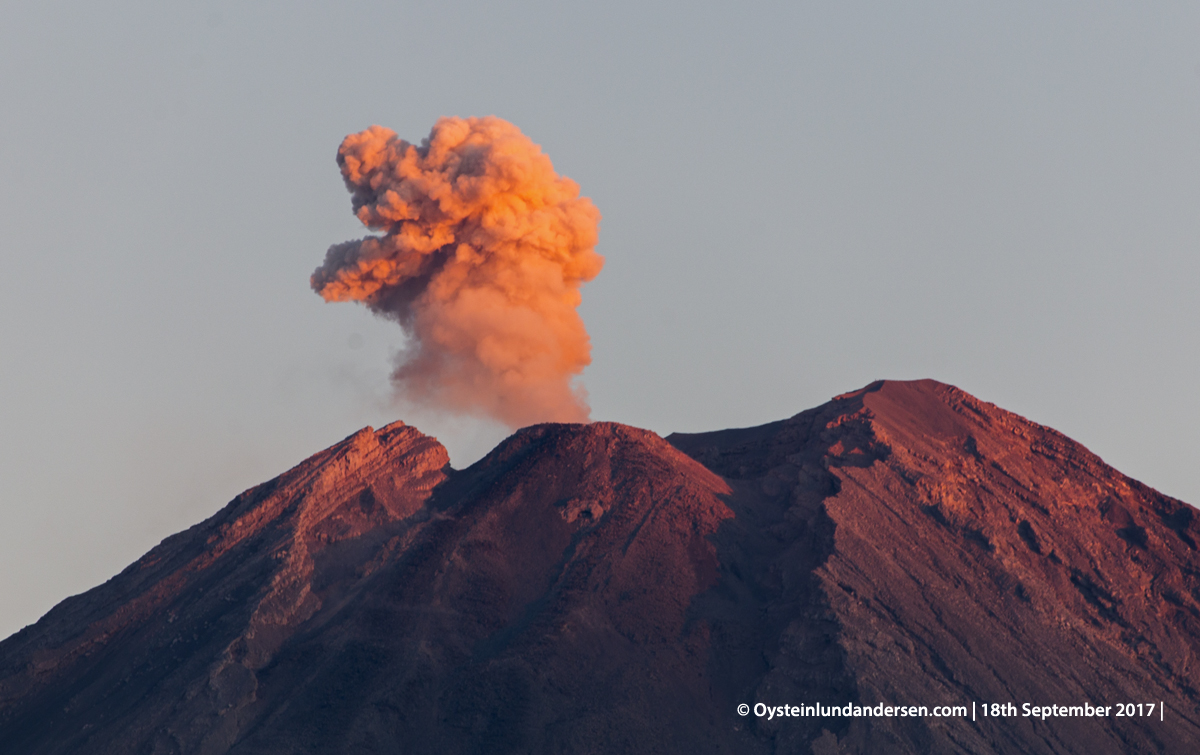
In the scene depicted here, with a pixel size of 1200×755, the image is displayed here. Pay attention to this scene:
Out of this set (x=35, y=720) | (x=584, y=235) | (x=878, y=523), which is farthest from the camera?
(x=584, y=235)

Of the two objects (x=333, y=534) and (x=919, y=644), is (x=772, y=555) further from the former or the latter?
(x=333, y=534)

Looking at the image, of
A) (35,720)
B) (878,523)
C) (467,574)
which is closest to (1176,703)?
(878,523)

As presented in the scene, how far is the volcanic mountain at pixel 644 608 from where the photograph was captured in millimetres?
63219

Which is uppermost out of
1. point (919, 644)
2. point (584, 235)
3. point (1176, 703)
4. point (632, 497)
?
point (584, 235)

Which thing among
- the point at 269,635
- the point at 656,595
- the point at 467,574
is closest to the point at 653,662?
the point at 656,595

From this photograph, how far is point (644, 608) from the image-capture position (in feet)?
225

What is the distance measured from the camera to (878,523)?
73188 millimetres

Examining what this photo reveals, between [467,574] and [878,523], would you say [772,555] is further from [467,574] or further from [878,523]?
[467,574]

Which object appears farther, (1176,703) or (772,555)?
(772,555)

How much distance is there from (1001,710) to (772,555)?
1263cm

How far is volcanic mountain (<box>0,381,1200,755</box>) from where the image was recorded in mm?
63219

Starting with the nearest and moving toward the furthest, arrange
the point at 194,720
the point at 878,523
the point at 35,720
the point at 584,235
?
the point at 194,720, the point at 35,720, the point at 878,523, the point at 584,235

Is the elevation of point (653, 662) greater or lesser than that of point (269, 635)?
lesser

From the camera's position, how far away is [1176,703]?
67812 millimetres
